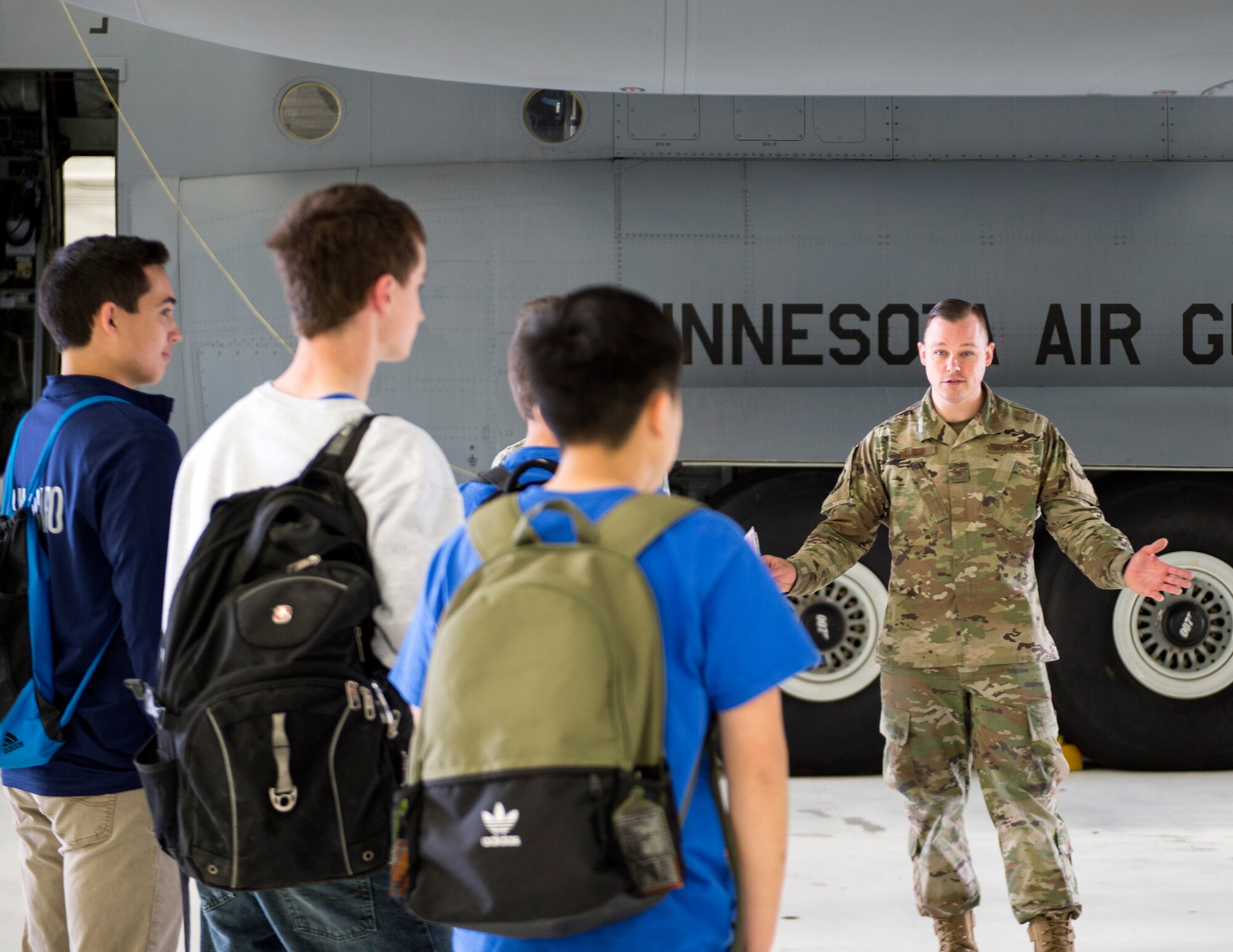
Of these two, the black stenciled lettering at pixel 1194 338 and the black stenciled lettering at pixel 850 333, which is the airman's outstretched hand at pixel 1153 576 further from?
the black stenciled lettering at pixel 1194 338

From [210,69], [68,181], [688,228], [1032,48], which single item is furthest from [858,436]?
[68,181]

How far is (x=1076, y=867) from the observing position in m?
4.60

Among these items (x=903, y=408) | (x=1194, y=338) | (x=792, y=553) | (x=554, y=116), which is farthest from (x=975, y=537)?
(x=554, y=116)

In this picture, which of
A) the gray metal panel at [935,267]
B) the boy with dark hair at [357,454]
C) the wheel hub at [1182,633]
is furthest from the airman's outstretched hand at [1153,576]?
the wheel hub at [1182,633]

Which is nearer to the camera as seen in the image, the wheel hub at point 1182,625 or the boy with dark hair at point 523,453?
the boy with dark hair at point 523,453

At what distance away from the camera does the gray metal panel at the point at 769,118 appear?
5762 mm

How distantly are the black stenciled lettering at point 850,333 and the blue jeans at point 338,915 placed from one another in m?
4.37

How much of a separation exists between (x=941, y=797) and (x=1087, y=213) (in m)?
3.47

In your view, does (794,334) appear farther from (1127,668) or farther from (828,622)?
(1127,668)

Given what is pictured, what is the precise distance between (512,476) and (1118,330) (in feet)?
15.4

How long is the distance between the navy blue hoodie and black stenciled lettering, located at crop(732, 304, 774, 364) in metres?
3.73

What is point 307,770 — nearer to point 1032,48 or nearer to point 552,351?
point 552,351

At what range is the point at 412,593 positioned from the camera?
5.70 ft

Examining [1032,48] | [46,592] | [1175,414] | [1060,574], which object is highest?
[1032,48]
